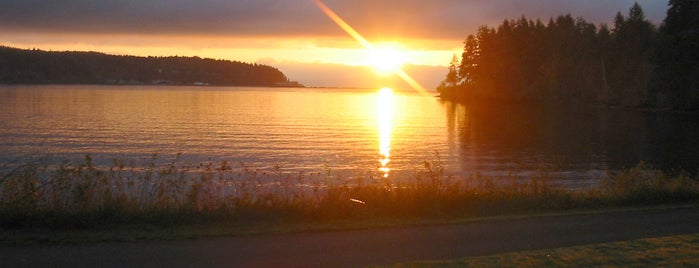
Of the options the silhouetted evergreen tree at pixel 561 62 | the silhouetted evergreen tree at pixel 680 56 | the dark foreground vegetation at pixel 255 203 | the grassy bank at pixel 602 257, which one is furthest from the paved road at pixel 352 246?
the silhouetted evergreen tree at pixel 561 62

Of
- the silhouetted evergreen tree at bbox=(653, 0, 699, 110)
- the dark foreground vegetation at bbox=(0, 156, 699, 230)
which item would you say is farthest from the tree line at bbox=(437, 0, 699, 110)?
the dark foreground vegetation at bbox=(0, 156, 699, 230)

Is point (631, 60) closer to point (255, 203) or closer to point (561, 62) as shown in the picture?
point (561, 62)

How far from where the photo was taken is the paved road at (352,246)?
9.62 meters

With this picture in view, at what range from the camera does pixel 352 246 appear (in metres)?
10.9

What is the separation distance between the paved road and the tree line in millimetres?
67111

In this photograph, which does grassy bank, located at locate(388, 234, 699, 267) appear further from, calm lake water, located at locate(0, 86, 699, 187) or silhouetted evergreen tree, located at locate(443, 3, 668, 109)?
silhouetted evergreen tree, located at locate(443, 3, 668, 109)

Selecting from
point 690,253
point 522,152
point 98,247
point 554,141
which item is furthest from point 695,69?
point 98,247

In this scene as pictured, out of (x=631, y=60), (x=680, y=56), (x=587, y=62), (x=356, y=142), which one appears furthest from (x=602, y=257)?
(x=587, y=62)

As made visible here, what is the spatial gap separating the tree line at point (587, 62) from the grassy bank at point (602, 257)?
68.9 m

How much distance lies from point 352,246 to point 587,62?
11258 centimetres

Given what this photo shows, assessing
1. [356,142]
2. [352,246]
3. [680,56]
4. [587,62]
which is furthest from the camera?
[587,62]

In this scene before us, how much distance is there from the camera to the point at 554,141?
51219 millimetres

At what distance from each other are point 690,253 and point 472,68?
13714cm

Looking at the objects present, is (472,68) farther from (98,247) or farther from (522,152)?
(98,247)
